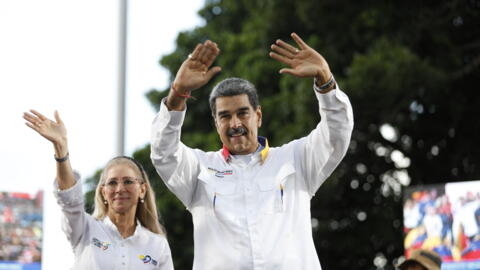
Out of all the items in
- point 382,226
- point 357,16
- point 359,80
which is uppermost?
point 357,16

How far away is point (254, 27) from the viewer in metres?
21.1

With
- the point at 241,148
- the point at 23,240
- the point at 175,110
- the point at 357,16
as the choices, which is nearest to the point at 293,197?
the point at 241,148

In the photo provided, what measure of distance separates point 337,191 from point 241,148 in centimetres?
1446

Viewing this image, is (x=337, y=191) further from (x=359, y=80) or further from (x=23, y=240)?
(x=23, y=240)

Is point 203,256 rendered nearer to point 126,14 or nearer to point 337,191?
point 126,14

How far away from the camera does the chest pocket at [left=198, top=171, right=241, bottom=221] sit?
5.16m

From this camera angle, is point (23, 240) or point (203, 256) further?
point (23, 240)

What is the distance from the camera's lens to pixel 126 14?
11.1 meters

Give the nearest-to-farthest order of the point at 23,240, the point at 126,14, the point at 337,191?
the point at 126,14, the point at 23,240, the point at 337,191

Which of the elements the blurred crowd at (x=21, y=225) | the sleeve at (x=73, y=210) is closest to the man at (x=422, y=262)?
the sleeve at (x=73, y=210)

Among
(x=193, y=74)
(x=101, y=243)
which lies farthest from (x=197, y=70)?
(x=101, y=243)

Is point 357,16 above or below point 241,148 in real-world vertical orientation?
above

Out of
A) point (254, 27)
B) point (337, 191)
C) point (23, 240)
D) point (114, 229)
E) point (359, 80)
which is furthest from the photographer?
point (254, 27)

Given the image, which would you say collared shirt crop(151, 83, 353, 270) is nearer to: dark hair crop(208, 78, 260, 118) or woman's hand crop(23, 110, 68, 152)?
dark hair crop(208, 78, 260, 118)
